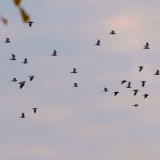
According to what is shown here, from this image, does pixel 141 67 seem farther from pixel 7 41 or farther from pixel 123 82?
pixel 7 41

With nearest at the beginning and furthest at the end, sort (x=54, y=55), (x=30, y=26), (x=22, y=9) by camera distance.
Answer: (x=22, y=9), (x=30, y=26), (x=54, y=55)

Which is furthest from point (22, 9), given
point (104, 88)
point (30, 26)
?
point (104, 88)

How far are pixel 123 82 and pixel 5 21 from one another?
416 feet

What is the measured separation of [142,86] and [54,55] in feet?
50.1

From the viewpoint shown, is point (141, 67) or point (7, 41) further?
point (141, 67)

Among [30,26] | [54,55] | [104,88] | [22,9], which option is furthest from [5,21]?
[104,88]

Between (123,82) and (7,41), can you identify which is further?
(123,82)

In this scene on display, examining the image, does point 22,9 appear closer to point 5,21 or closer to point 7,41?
point 5,21

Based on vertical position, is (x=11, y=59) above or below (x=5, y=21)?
above

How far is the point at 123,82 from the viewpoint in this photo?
13338cm

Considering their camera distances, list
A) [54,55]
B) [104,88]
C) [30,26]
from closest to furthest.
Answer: [30,26] < [54,55] < [104,88]

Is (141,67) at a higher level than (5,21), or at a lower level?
higher

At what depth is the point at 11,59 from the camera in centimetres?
12338

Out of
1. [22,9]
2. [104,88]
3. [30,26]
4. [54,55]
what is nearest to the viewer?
[22,9]
